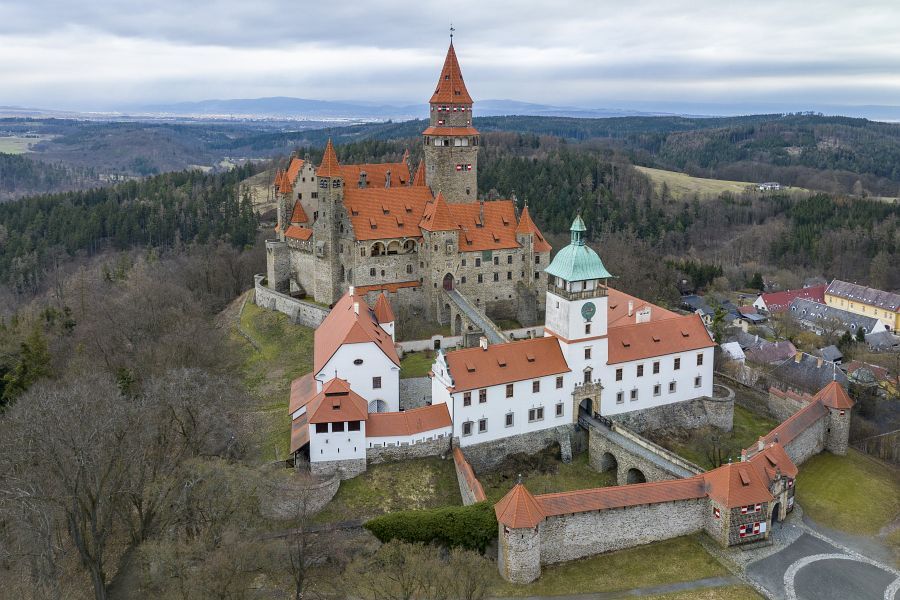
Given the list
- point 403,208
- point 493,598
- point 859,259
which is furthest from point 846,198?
point 493,598

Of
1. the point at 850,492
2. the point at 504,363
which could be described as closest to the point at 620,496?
the point at 504,363

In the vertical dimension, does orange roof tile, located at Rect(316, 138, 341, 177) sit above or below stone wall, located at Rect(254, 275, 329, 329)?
above

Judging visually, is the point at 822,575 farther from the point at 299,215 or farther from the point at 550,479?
the point at 299,215

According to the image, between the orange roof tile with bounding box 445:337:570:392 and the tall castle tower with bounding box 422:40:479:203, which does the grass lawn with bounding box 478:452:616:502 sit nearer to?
the orange roof tile with bounding box 445:337:570:392

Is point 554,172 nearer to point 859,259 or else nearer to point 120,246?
point 859,259

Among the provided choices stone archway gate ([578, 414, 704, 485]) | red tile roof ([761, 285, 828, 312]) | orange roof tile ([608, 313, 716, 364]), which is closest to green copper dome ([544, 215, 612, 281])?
orange roof tile ([608, 313, 716, 364])

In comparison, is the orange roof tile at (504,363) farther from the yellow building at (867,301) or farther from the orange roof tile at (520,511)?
the yellow building at (867,301)
